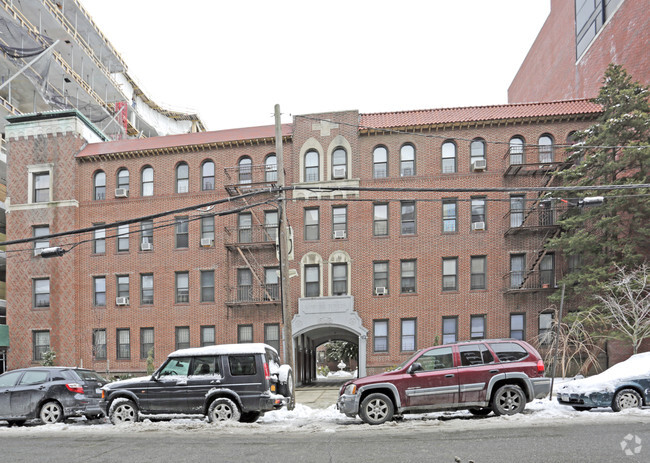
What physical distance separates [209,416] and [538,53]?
41362 mm

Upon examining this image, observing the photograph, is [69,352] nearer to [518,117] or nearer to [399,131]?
[399,131]

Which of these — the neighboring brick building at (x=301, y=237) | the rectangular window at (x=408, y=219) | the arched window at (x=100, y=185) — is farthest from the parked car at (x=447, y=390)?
the arched window at (x=100, y=185)

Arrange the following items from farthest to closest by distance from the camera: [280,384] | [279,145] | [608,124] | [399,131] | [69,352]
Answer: [69,352], [399,131], [608,124], [279,145], [280,384]

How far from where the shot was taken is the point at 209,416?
13.1m

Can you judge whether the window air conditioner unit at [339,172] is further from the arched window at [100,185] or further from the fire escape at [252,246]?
the arched window at [100,185]

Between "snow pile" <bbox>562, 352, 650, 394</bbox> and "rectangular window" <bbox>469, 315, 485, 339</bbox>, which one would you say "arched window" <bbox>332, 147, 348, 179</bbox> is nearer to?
"rectangular window" <bbox>469, 315, 485, 339</bbox>

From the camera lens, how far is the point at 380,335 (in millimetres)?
25922

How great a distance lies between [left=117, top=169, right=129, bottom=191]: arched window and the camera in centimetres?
2888

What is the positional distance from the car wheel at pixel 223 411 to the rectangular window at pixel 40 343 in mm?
19433

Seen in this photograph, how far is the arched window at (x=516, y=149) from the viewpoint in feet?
83.6

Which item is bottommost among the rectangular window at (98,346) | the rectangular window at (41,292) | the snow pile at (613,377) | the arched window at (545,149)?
the rectangular window at (98,346)

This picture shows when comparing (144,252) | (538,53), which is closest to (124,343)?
(144,252)

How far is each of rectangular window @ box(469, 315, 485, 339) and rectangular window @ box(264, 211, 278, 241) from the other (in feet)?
34.1

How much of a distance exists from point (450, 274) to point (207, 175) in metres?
13.4
